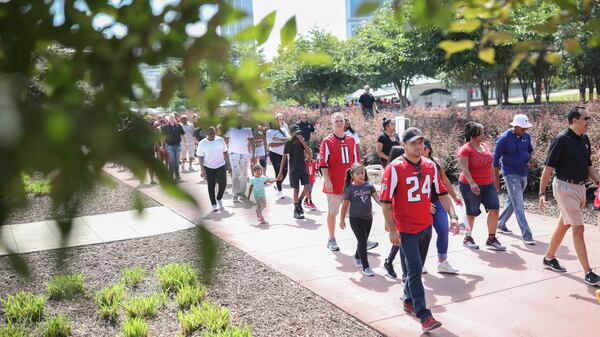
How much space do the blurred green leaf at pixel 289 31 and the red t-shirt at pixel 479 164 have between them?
6.06m

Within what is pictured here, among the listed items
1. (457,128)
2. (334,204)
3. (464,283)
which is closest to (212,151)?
(334,204)

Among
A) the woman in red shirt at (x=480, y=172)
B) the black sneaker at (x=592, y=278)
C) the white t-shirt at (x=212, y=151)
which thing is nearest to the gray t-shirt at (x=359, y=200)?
the woman in red shirt at (x=480, y=172)

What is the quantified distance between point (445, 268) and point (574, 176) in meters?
1.63

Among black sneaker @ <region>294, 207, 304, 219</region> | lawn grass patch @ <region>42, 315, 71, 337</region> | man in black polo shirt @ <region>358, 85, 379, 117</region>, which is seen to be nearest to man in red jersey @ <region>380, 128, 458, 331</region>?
lawn grass patch @ <region>42, 315, 71, 337</region>

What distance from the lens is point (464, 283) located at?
20.3 feet

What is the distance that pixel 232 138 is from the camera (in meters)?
11.0

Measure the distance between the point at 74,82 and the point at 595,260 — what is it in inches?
266

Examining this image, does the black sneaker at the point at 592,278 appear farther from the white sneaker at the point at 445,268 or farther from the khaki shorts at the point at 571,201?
the white sneaker at the point at 445,268

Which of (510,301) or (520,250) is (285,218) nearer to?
(520,250)

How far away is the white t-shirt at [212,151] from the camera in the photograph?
400 inches

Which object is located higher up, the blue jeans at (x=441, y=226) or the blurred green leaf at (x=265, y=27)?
the blurred green leaf at (x=265, y=27)

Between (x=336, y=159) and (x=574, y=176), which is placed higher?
(x=336, y=159)

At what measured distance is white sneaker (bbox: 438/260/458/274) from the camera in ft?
21.2

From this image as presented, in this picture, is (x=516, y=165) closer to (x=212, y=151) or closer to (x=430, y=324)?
(x=430, y=324)
